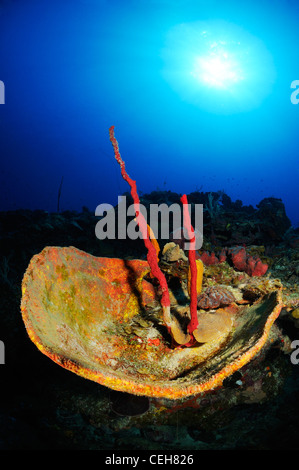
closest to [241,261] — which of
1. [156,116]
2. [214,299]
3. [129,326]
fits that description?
[214,299]

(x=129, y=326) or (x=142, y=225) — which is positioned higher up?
(x=142, y=225)

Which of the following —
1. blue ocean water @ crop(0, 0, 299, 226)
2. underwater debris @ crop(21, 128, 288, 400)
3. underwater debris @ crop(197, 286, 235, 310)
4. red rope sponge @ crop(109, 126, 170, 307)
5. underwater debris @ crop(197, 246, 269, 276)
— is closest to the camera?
underwater debris @ crop(21, 128, 288, 400)

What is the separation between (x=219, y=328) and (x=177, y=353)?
41 centimetres

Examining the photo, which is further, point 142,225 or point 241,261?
point 241,261

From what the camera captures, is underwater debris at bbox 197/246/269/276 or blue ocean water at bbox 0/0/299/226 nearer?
underwater debris at bbox 197/246/269/276

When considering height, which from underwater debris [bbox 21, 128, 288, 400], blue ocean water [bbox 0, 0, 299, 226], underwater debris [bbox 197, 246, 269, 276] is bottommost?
underwater debris [bbox 21, 128, 288, 400]

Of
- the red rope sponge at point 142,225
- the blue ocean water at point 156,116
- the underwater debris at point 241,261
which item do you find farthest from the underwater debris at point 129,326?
the blue ocean water at point 156,116

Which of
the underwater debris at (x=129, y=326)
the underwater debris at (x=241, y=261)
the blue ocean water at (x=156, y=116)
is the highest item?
the blue ocean water at (x=156, y=116)

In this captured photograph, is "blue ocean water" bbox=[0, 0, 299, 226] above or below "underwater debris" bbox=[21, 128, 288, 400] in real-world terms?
above

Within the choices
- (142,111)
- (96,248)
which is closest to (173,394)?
(96,248)

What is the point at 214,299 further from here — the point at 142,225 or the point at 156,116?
the point at 156,116

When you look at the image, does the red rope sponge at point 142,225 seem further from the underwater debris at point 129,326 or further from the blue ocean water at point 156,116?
the blue ocean water at point 156,116

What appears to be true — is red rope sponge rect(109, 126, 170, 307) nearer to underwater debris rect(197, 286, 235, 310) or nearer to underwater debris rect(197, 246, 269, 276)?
underwater debris rect(197, 286, 235, 310)

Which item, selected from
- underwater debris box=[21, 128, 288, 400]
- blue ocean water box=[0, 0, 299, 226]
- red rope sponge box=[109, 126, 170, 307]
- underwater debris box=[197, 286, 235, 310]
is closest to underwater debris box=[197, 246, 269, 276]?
underwater debris box=[21, 128, 288, 400]
